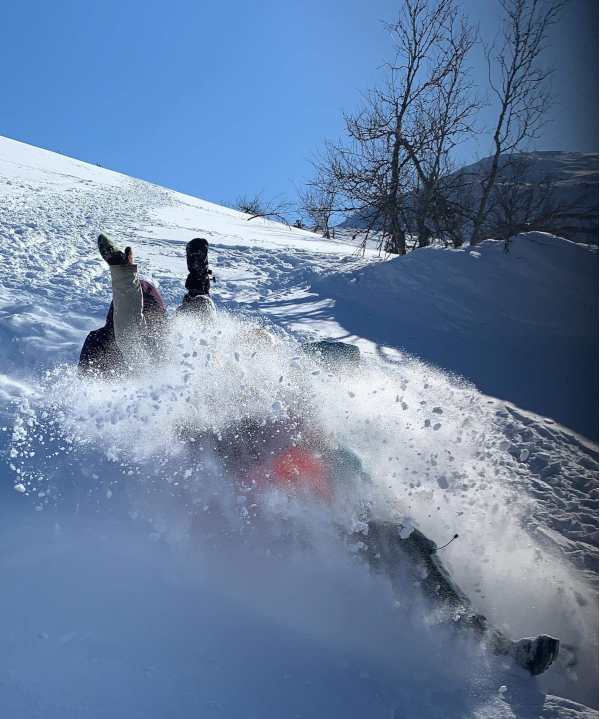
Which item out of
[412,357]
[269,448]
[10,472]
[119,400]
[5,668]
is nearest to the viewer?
[5,668]

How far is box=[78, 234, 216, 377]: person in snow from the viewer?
271 centimetres

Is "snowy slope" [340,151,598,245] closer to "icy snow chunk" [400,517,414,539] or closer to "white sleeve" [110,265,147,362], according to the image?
"icy snow chunk" [400,517,414,539]

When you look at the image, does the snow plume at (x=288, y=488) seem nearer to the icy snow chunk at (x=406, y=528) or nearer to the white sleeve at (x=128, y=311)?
the icy snow chunk at (x=406, y=528)

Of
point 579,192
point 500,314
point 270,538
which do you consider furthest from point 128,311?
point 500,314

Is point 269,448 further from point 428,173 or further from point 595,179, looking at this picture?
point 428,173

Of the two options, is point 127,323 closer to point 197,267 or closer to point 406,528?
point 197,267

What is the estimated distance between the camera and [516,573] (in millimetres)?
2604

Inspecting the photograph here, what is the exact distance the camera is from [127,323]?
113 inches

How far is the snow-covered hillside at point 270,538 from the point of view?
181cm

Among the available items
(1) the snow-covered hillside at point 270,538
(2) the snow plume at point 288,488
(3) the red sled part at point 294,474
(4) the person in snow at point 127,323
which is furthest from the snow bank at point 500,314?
(4) the person in snow at point 127,323

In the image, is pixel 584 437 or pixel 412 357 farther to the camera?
pixel 412 357

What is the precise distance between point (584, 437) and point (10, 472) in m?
2.94

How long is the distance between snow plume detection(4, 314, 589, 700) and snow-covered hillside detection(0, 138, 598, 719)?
0.4 inches

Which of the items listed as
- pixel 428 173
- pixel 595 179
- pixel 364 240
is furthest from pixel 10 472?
pixel 428 173
